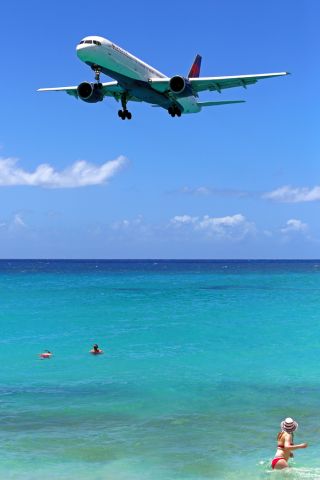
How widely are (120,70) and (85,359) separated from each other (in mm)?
18793

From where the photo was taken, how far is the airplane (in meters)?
35.3

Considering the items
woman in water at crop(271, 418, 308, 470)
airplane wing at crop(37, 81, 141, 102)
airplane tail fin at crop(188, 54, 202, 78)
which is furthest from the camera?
airplane tail fin at crop(188, 54, 202, 78)

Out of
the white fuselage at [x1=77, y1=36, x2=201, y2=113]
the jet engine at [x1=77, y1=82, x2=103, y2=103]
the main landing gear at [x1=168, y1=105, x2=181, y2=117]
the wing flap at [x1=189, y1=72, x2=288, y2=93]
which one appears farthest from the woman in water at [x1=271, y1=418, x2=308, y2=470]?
the main landing gear at [x1=168, y1=105, x2=181, y2=117]

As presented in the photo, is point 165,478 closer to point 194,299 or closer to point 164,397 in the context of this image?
point 164,397

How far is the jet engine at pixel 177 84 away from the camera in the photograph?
38562 mm

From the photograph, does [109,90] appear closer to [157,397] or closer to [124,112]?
[124,112]

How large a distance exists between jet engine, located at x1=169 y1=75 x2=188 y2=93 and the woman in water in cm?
2639

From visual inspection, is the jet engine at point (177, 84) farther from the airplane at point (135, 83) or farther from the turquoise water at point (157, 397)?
the turquoise water at point (157, 397)

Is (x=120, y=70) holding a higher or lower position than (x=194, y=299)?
higher

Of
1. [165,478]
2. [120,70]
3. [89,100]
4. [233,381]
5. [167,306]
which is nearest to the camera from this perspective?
[165,478]

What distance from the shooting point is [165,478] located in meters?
18.3

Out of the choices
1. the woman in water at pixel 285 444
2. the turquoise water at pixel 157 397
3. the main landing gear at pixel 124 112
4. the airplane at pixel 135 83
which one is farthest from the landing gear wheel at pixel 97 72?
Answer: the woman in water at pixel 285 444

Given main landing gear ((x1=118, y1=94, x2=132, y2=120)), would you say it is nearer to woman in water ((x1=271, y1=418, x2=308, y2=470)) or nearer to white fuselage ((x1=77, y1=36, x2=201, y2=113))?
white fuselage ((x1=77, y1=36, x2=201, y2=113))

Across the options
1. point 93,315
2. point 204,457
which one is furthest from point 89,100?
point 93,315
